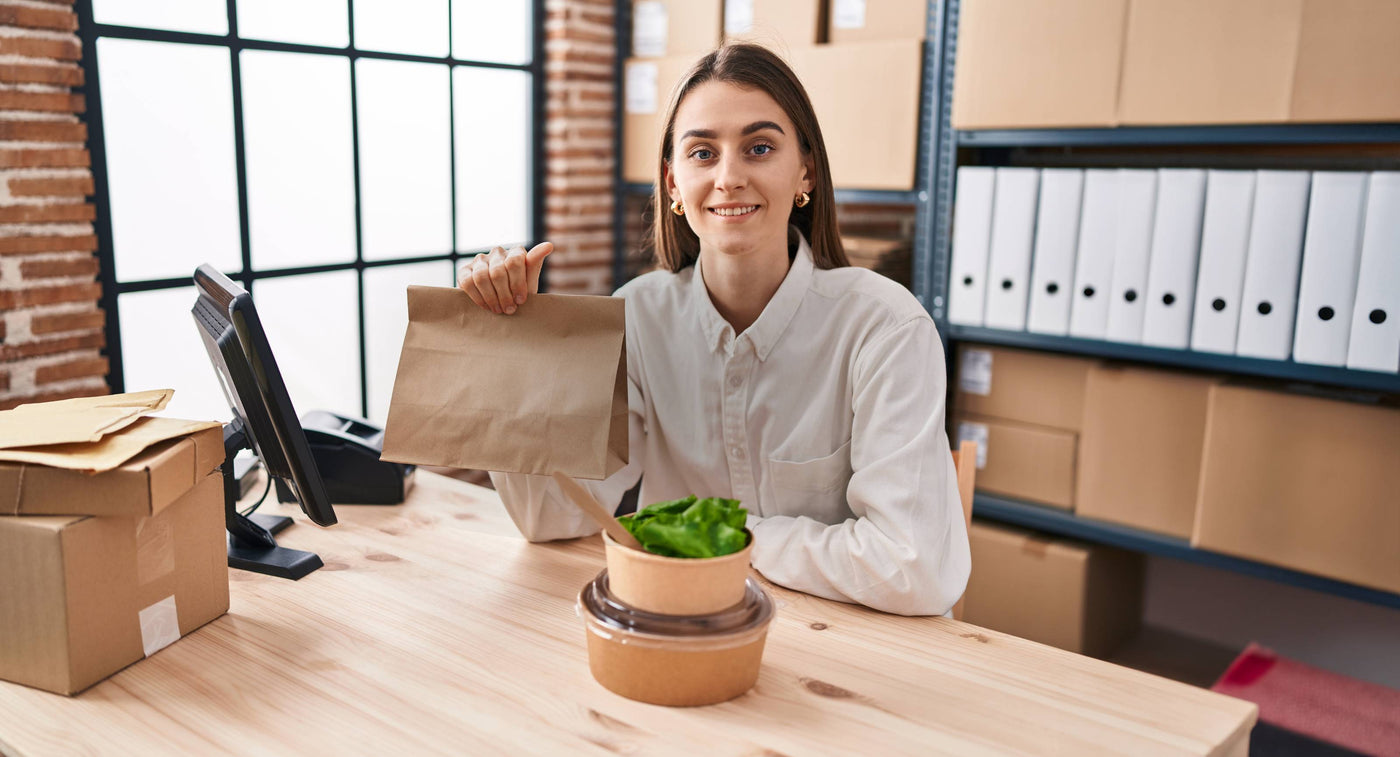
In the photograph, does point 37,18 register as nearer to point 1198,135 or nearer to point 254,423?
point 254,423

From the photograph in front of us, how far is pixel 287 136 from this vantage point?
93.1 inches

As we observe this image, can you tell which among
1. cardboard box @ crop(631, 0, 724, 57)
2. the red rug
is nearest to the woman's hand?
cardboard box @ crop(631, 0, 724, 57)

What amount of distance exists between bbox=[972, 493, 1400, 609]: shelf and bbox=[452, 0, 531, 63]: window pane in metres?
1.80

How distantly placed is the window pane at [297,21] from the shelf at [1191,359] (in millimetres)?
1664

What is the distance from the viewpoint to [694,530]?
961mm

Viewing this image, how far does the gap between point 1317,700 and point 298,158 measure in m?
2.72

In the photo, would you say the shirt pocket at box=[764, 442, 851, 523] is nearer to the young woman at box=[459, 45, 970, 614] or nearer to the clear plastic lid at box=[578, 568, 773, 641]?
the young woman at box=[459, 45, 970, 614]

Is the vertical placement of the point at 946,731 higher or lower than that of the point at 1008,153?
lower

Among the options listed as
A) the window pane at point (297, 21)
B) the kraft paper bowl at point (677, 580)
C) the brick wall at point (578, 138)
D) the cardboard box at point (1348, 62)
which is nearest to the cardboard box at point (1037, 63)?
the cardboard box at point (1348, 62)

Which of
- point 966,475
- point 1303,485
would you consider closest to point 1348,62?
point 1303,485

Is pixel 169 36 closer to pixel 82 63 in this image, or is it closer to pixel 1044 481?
pixel 82 63

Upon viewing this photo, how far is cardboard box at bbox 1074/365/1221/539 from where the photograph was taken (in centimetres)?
216

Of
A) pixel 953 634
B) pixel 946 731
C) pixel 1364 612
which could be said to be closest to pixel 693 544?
pixel 946 731

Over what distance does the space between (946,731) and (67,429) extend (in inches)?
37.8
